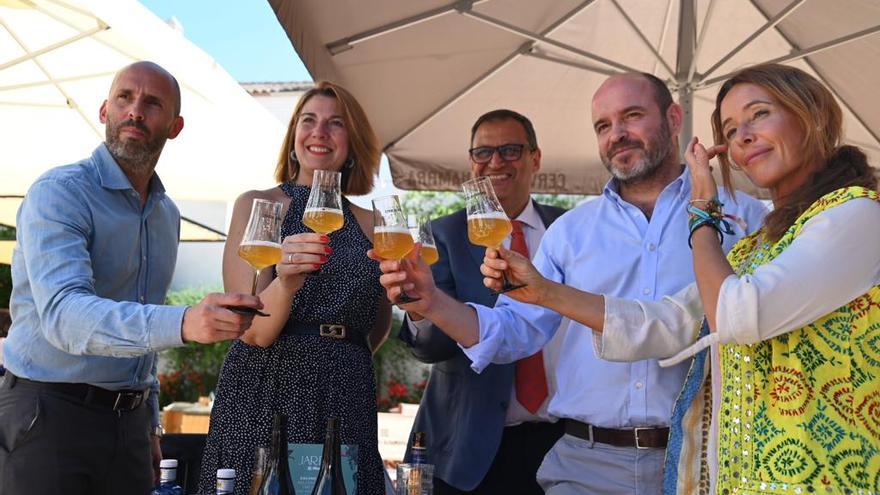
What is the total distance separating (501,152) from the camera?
4.06 meters

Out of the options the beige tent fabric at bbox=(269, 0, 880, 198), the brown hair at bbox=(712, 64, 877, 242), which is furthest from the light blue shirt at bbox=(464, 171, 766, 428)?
the beige tent fabric at bbox=(269, 0, 880, 198)

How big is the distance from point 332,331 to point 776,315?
4.75ft

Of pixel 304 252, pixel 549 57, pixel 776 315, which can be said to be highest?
pixel 549 57

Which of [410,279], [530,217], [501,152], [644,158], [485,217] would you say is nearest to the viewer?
[485,217]

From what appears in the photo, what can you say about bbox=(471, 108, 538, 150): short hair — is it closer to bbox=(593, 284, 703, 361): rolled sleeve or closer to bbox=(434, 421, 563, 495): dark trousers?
bbox=(434, 421, 563, 495): dark trousers

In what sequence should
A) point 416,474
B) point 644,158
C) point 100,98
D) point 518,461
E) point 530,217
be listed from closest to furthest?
point 416,474 → point 644,158 → point 518,461 → point 530,217 → point 100,98

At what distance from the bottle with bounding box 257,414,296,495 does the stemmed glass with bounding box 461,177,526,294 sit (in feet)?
2.45

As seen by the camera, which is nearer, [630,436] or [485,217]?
[485,217]

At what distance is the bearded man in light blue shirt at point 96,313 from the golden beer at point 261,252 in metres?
0.23

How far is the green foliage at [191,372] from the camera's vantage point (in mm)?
14039

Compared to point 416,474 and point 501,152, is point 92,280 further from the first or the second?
point 501,152

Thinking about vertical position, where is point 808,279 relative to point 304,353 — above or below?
above

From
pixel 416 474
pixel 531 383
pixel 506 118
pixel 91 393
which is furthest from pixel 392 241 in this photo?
pixel 506 118

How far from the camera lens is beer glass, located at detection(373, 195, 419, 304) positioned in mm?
2246
